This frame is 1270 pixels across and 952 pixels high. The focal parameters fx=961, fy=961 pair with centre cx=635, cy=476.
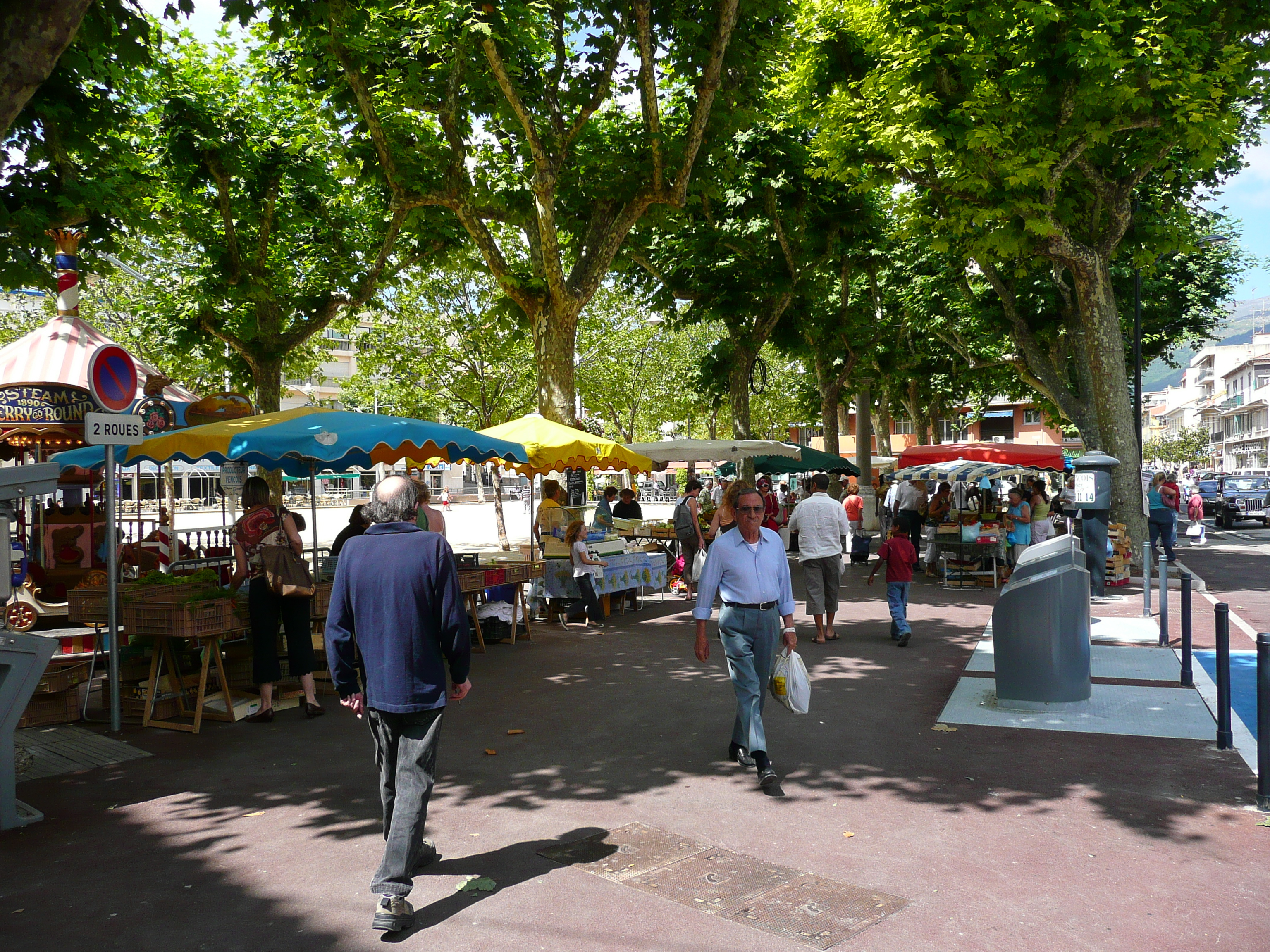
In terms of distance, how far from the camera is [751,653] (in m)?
5.66

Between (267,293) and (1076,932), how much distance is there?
56.8 feet

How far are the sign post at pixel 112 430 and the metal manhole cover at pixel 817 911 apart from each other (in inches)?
205

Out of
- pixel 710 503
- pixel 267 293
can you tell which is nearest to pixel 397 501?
pixel 267 293

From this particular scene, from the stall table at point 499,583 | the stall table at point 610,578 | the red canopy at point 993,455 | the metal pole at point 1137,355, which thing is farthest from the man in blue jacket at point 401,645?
the metal pole at point 1137,355

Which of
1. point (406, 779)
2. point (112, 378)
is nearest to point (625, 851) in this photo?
point (406, 779)

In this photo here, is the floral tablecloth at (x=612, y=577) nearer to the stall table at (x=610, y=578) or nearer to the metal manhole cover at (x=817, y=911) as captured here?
the stall table at (x=610, y=578)

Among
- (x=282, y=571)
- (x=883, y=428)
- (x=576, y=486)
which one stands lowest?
(x=282, y=571)

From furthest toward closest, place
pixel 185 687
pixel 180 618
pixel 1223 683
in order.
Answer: pixel 185 687 → pixel 180 618 → pixel 1223 683

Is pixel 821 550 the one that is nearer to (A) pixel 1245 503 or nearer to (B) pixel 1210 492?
A: (A) pixel 1245 503

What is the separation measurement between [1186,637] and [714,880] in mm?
5437

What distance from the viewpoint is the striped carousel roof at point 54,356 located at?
12.9 metres

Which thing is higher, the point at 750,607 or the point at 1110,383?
the point at 1110,383

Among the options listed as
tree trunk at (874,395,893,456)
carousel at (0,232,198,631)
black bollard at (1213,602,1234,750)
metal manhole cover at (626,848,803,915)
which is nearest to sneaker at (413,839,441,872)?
metal manhole cover at (626,848,803,915)

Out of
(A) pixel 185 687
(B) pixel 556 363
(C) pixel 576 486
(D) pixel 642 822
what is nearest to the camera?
(D) pixel 642 822
